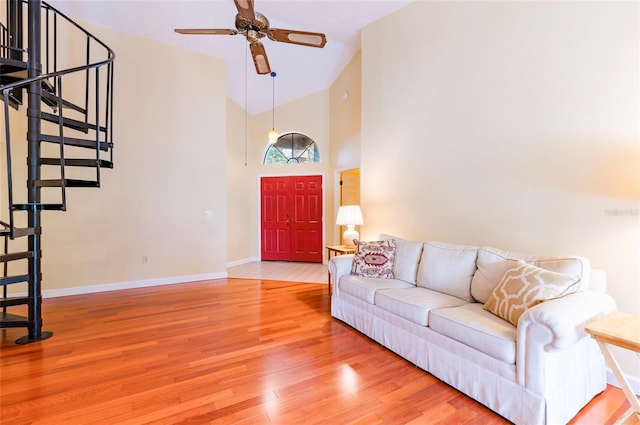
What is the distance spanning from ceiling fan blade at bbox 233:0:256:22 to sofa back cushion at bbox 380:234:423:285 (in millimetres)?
2642

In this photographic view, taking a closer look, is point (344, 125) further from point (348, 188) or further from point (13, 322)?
point (13, 322)

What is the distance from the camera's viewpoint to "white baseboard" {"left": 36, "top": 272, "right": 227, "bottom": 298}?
397 cm

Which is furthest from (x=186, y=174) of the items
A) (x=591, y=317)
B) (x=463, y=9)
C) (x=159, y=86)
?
(x=591, y=317)

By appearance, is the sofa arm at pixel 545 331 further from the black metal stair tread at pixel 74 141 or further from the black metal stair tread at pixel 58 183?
the black metal stair tread at pixel 74 141

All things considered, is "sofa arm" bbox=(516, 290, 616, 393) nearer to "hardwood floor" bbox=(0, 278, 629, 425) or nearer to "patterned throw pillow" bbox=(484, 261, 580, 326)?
"patterned throw pillow" bbox=(484, 261, 580, 326)

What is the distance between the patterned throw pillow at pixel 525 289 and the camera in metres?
1.77

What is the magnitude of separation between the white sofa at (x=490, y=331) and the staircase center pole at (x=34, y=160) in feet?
9.53

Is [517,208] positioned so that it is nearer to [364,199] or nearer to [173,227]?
[364,199]

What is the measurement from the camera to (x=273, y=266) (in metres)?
6.20

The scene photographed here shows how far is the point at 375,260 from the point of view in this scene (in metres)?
3.14

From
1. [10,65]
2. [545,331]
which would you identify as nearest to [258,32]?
[10,65]

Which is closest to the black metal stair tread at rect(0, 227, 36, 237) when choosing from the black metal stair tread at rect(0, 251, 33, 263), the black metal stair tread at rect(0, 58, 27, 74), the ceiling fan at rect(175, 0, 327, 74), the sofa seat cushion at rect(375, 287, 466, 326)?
the black metal stair tread at rect(0, 251, 33, 263)

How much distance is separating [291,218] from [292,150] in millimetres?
1493

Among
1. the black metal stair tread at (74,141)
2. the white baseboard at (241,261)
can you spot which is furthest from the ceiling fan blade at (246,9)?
the white baseboard at (241,261)
